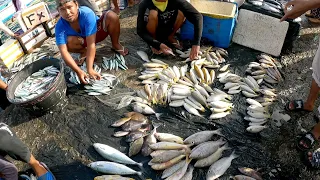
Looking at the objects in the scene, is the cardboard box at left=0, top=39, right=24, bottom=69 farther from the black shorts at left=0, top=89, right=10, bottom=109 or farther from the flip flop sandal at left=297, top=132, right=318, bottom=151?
the flip flop sandal at left=297, top=132, right=318, bottom=151

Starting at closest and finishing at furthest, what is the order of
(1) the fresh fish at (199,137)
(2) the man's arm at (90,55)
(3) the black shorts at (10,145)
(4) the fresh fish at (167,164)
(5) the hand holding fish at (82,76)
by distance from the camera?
(3) the black shorts at (10,145)
(4) the fresh fish at (167,164)
(1) the fresh fish at (199,137)
(5) the hand holding fish at (82,76)
(2) the man's arm at (90,55)

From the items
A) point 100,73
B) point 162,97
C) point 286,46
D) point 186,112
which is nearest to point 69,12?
point 100,73

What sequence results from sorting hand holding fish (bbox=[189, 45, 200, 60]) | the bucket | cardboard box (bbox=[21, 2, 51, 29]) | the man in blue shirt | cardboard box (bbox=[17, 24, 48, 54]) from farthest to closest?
1. cardboard box (bbox=[17, 24, 48, 54])
2. cardboard box (bbox=[21, 2, 51, 29])
3. hand holding fish (bbox=[189, 45, 200, 60])
4. the man in blue shirt
5. the bucket

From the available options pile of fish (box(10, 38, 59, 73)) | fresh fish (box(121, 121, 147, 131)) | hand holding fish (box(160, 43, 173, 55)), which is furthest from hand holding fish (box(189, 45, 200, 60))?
pile of fish (box(10, 38, 59, 73))

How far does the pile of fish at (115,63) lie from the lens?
426cm

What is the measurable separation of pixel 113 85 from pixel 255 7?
2.66 m

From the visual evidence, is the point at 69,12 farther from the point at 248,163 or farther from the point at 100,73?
the point at 248,163

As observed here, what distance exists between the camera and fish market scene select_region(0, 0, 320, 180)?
9.39ft

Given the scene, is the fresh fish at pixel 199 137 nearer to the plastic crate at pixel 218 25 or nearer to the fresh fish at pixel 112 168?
the fresh fish at pixel 112 168

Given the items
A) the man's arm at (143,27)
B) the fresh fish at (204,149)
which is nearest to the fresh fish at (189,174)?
the fresh fish at (204,149)

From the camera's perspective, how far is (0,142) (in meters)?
2.40

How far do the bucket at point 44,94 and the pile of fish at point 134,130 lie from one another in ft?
2.88

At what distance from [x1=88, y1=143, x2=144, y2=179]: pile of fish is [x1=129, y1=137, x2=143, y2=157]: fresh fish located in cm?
10

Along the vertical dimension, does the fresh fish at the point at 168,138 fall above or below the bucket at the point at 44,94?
below
